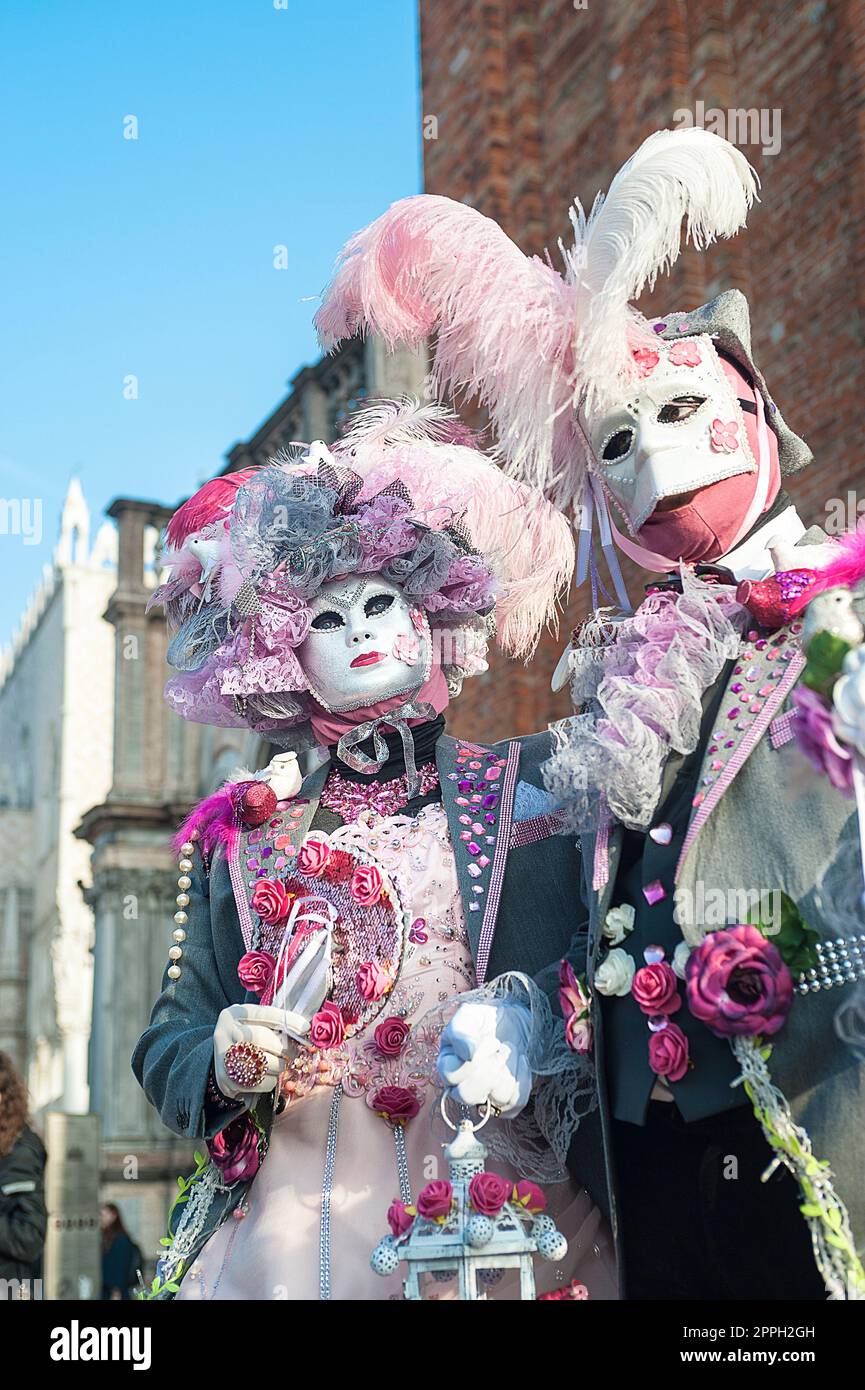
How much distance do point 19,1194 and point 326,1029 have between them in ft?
9.48

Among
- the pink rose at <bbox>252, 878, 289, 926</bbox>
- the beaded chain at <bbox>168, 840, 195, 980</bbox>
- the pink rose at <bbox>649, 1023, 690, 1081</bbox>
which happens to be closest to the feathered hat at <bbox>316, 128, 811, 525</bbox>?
the pink rose at <bbox>252, 878, 289, 926</bbox>

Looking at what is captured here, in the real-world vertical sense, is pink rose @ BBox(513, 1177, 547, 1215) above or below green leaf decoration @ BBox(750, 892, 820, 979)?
below

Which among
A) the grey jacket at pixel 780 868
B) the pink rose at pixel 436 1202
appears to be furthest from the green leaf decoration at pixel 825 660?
the pink rose at pixel 436 1202

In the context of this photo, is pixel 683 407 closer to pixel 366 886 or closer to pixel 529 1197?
pixel 366 886

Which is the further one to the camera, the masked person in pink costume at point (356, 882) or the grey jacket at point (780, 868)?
the masked person in pink costume at point (356, 882)

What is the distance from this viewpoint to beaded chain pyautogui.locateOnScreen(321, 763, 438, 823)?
3133 millimetres

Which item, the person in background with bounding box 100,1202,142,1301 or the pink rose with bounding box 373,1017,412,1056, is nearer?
the pink rose with bounding box 373,1017,412,1056

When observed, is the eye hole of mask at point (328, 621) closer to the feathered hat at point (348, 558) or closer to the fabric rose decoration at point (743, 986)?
the feathered hat at point (348, 558)

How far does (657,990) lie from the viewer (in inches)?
93.0

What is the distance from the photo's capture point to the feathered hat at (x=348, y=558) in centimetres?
317

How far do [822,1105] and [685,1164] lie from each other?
372mm

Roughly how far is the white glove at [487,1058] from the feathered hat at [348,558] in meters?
0.92

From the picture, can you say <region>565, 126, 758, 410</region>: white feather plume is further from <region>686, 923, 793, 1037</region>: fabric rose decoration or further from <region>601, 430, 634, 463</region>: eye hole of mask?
<region>686, 923, 793, 1037</region>: fabric rose decoration

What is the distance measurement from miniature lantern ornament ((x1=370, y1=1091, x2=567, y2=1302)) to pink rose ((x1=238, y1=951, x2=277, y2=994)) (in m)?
0.52
